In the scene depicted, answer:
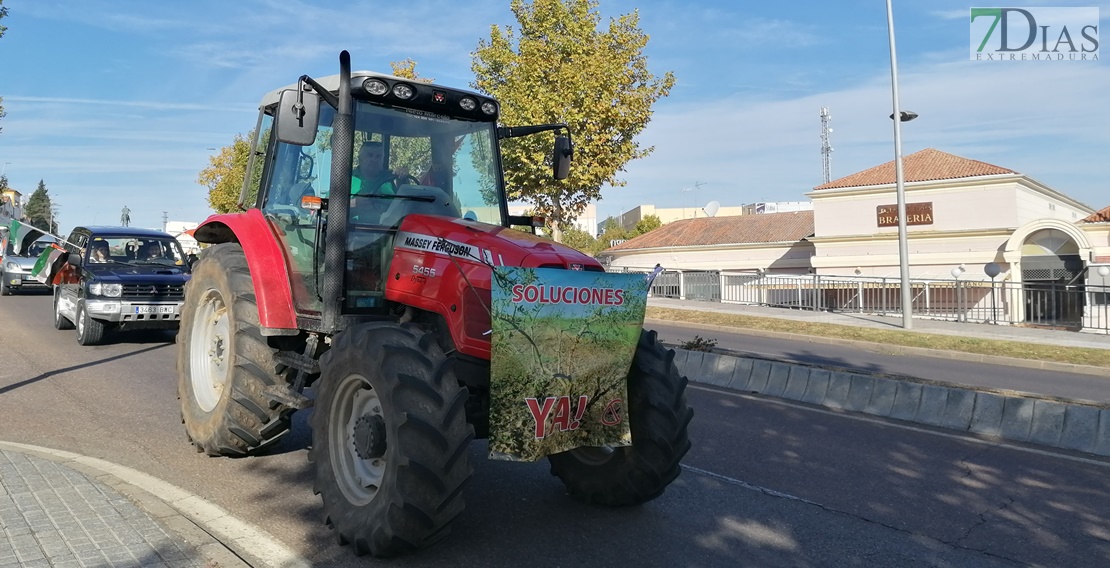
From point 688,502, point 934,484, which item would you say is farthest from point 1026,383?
point 688,502

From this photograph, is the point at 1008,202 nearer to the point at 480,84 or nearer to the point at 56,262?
the point at 480,84

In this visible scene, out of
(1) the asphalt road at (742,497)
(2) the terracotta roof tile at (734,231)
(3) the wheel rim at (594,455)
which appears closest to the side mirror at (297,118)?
(1) the asphalt road at (742,497)

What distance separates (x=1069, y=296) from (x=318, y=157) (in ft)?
83.6

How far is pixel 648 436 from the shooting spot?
507 centimetres

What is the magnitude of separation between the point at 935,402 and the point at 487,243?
251 inches

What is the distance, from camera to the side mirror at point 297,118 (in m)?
5.02

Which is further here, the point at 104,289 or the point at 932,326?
the point at 932,326

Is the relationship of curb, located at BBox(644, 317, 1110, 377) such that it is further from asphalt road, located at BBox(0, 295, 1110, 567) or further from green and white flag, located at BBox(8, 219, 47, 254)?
green and white flag, located at BBox(8, 219, 47, 254)

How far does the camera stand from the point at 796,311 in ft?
95.8

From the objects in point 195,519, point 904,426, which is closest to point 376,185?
point 195,519

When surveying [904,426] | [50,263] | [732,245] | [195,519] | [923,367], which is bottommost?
[923,367]

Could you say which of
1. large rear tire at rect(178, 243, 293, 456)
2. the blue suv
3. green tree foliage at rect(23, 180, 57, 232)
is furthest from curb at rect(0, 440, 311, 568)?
green tree foliage at rect(23, 180, 57, 232)

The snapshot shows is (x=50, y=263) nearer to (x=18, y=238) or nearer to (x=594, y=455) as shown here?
(x=594, y=455)

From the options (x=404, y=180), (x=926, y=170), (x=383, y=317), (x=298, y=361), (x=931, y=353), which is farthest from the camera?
(x=926, y=170)
